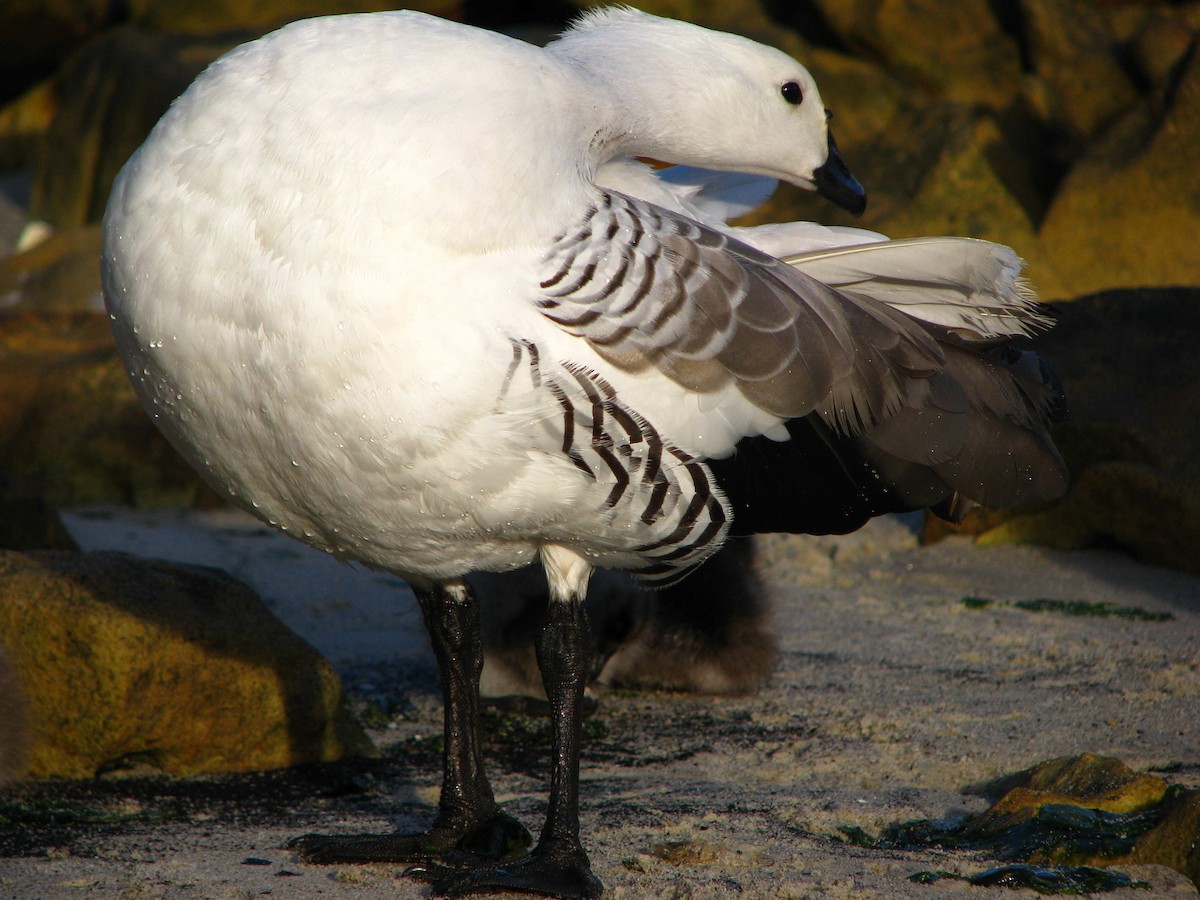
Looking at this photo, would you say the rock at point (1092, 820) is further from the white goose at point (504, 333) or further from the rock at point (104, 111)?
the rock at point (104, 111)

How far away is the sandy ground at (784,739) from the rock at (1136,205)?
3.23 meters

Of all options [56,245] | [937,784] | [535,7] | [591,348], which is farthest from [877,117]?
[591,348]

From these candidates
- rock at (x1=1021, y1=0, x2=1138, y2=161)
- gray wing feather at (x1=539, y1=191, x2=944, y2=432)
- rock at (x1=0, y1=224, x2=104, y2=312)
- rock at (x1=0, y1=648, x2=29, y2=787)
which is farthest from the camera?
rock at (x1=0, y1=224, x2=104, y2=312)

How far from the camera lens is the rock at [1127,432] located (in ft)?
19.4

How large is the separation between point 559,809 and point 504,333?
3.86 feet

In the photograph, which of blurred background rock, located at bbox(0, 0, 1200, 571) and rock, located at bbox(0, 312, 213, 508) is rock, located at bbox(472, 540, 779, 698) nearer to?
blurred background rock, located at bbox(0, 0, 1200, 571)

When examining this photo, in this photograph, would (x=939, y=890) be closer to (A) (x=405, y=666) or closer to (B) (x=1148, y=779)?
(B) (x=1148, y=779)

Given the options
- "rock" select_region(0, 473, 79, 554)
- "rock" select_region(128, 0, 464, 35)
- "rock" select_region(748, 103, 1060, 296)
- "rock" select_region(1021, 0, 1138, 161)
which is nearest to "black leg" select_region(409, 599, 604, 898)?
"rock" select_region(0, 473, 79, 554)

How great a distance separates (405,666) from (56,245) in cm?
779

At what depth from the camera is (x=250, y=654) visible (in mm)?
4191

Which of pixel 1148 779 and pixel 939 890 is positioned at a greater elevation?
pixel 1148 779

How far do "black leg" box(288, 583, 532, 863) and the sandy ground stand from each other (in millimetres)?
77

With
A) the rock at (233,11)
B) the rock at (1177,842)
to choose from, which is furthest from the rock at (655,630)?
the rock at (233,11)

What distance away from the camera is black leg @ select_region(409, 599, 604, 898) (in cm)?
324
